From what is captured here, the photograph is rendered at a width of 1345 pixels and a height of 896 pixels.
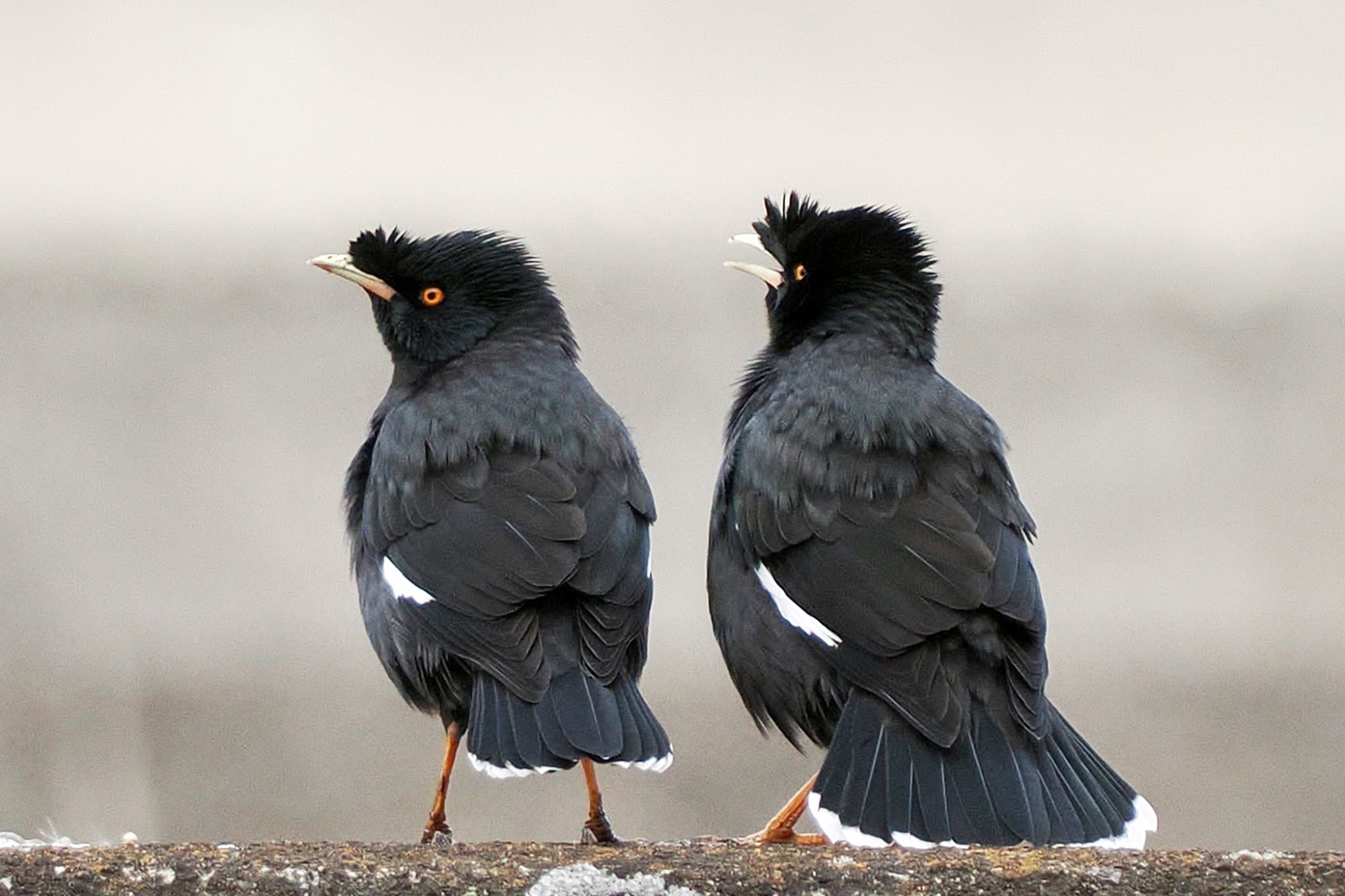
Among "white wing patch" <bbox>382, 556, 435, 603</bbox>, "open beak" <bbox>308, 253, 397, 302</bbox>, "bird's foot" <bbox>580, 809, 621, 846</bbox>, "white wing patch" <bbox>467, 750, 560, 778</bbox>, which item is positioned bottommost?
"bird's foot" <bbox>580, 809, 621, 846</bbox>

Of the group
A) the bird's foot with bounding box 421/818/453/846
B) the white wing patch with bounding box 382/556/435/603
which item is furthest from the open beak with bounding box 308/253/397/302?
the bird's foot with bounding box 421/818/453/846

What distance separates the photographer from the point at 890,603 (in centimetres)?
368

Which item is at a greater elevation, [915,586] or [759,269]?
[759,269]

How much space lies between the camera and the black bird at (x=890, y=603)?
135 inches

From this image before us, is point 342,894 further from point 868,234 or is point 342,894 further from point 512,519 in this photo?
point 868,234

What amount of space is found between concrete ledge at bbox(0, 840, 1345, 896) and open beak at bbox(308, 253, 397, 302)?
2276mm

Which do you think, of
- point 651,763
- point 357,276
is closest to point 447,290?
point 357,276

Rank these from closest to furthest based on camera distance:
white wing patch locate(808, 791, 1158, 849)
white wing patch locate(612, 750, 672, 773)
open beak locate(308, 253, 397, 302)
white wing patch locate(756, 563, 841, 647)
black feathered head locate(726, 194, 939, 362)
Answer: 1. white wing patch locate(808, 791, 1158, 849)
2. white wing patch locate(612, 750, 672, 773)
3. white wing patch locate(756, 563, 841, 647)
4. black feathered head locate(726, 194, 939, 362)
5. open beak locate(308, 253, 397, 302)

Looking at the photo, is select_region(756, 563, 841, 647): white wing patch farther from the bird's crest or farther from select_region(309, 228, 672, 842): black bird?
the bird's crest

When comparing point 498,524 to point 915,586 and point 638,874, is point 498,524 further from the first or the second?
point 638,874

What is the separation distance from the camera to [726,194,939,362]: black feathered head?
174 inches

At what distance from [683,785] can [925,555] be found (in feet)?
9.98

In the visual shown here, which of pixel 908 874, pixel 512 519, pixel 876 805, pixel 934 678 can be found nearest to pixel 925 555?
pixel 934 678

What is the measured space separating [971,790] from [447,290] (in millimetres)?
1736
